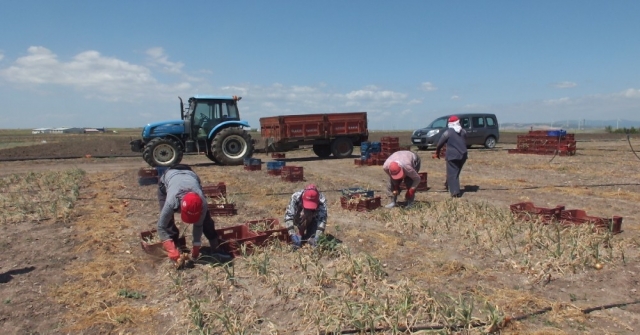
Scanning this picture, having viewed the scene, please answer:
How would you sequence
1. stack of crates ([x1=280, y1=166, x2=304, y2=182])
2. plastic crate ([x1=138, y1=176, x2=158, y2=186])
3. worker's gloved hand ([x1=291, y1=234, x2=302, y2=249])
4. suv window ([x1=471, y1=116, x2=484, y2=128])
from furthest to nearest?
1. suv window ([x1=471, y1=116, x2=484, y2=128])
2. stack of crates ([x1=280, y1=166, x2=304, y2=182])
3. plastic crate ([x1=138, y1=176, x2=158, y2=186])
4. worker's gloved hand ([x1=291, y1=234, x2=302, y2=249])

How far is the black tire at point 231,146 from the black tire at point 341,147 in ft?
13.7

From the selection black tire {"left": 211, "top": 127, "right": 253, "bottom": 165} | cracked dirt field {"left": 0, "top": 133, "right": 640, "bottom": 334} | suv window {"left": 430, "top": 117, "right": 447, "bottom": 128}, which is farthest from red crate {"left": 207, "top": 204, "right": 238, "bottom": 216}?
suv window {"left": 430, "top": 117, "right": 447, "bottom": 128}

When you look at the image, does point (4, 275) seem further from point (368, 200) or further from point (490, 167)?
point (490, 167)

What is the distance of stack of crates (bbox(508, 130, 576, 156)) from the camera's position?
18.4 m

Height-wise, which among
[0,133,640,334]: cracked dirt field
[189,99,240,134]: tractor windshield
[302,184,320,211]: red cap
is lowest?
[0,133,640,334]: cracked dirt field

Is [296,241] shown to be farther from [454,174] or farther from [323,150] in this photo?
[323,150]

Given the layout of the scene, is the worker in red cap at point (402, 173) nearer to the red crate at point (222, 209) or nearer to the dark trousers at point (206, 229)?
the red crate at point (222, 209)

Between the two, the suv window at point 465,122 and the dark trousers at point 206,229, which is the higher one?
the suv window at point 465,122

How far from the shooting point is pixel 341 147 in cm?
1986

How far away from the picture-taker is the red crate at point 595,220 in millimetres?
6320

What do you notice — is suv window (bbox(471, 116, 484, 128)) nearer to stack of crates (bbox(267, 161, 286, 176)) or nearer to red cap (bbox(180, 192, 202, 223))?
stack of crates (bbox(267, 161, 286, 176))

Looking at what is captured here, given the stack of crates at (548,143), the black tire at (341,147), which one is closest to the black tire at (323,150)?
the black tire at (341,147)

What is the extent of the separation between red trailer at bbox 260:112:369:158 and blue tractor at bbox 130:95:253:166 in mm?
2287

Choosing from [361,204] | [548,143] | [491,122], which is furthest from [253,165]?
[491,122]
